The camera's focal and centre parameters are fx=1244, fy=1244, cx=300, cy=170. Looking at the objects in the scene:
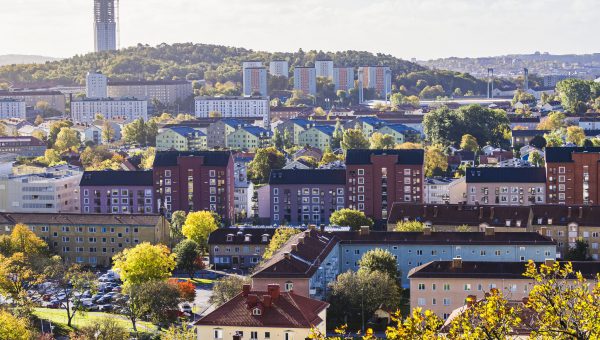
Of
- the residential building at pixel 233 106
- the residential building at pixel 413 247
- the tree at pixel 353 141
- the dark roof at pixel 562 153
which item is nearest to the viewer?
the residential building at pixel 413 247

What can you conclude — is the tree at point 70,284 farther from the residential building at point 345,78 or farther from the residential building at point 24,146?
the residential building at point 345,78

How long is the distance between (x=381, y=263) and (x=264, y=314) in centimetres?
681

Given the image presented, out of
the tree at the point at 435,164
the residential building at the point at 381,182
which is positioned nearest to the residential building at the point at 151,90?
the tree at the point at 435,164

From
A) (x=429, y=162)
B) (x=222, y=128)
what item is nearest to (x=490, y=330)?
(x=429, y=162)

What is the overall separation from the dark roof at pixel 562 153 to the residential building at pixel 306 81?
6688cm

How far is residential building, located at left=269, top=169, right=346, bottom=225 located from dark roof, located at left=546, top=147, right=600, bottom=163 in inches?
248

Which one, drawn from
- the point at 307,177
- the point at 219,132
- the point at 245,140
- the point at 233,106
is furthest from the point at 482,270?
the point at 233,106

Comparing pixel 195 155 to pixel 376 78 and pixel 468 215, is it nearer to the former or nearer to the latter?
pixel 468 215

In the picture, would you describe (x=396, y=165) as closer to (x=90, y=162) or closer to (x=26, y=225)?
(x=26, y=225)

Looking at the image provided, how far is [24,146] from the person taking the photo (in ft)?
199

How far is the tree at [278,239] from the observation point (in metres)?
28.4

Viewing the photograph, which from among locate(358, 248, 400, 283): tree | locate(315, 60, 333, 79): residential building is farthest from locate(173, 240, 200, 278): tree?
locate(315, 60, 333, 79): residential building

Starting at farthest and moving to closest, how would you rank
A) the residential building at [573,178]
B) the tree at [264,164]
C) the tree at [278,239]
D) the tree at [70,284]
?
the tree at [264,164] < the residential building at [573,178] < the tree at [278,239] < the tree at [70,284]

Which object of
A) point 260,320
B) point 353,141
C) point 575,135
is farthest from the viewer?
point 353,141
